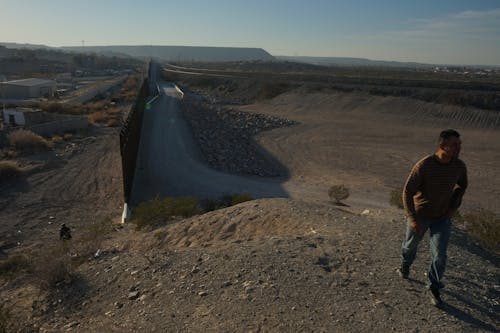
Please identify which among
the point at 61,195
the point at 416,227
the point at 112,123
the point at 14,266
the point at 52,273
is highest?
the point at 416,227

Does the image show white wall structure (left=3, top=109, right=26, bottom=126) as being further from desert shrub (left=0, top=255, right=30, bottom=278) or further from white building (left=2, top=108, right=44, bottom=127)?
desert shrub (left=0, top=255, right=30, bottom=278)

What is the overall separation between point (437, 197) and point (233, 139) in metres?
24.0

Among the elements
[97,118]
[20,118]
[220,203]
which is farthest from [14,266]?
[97,118]

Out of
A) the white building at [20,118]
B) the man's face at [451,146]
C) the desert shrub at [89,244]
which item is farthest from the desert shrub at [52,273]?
the white building at [20,118]

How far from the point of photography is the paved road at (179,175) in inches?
659

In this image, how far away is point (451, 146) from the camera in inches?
186

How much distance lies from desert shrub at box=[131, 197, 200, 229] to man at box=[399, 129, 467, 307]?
716cm

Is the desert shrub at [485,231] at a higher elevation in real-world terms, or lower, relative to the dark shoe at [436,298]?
lower

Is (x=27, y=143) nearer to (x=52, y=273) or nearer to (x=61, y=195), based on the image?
(x=61, y=195)

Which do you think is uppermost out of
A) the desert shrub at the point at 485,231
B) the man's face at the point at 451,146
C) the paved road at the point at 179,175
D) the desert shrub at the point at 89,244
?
the man's face at the point at 451,146

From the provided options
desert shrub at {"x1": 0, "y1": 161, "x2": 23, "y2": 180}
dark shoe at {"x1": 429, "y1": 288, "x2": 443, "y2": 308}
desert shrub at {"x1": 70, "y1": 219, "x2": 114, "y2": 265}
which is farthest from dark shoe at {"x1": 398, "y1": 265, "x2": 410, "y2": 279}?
desert shrub at {"x1": 0, "y1": 161, "x2": 23, "y2": 180}

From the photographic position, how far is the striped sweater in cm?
488

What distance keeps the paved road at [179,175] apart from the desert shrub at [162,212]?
3.92 m

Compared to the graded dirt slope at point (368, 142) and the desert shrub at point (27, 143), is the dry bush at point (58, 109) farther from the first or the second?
the graded dirt slope at point (368, 142)
